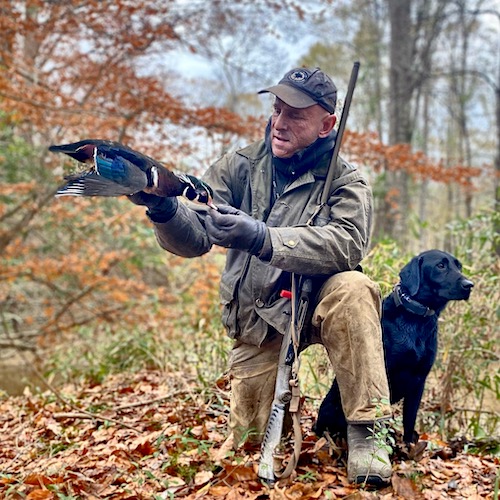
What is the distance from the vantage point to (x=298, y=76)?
285cm

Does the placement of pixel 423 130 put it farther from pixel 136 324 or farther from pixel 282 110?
pixel 282 110

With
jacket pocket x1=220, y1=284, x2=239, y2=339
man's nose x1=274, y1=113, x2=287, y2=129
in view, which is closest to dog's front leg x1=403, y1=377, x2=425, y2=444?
jacket pocket x1=220, y1=284, x2=239, y2=339

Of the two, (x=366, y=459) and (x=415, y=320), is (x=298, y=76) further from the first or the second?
(x=366, y=459)

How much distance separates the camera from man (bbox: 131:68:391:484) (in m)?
2.47

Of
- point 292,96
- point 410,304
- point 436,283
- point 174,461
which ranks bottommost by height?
point 174,461

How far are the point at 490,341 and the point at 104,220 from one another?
6.29 meters

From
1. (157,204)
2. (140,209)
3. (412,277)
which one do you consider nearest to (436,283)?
(412,277)

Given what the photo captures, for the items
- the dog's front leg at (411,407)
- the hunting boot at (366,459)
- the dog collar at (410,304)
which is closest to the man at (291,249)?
the hunting boot at (366,459)

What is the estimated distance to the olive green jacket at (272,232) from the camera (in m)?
2.54

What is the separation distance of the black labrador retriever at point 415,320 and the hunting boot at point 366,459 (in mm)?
292

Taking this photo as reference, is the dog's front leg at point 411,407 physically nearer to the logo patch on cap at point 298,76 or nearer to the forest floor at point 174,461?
the forest floor at point 174,461

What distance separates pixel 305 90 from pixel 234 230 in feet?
3.01

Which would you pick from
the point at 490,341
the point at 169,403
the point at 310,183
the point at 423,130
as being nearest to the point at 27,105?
the point at 169,403

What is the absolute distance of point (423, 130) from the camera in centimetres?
2169
